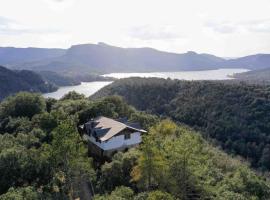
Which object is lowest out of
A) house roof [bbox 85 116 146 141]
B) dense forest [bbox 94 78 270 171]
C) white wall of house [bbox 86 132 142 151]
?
dense forest [bbox 94 78 270 171]

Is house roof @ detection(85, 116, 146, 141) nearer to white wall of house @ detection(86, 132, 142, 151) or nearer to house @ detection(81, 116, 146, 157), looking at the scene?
house @ detection(81, 116, 146, 157)

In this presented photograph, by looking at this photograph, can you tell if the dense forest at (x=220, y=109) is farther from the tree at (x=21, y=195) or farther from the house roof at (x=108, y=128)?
the tree at (x=21, y=195)

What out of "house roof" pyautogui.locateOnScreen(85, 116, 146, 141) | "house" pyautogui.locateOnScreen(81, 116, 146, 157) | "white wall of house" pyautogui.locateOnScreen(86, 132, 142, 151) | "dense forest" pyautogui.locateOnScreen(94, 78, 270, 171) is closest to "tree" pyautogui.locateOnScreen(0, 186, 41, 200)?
"white wall of house" pyautogui.locateOnScreen(86, 132, 142, 151)

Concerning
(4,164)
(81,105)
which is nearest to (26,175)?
(4,164)

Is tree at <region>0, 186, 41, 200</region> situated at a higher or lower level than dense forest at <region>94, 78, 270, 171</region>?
higher

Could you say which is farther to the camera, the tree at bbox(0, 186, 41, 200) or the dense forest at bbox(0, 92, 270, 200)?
the dense forest at bbox(0, 92, 270, 200)

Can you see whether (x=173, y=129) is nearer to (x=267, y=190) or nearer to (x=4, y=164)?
(x=267, y=190)

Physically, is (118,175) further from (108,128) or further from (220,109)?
(220,109)

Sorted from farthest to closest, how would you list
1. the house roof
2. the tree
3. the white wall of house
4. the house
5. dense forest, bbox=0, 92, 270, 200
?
the house roof
the house
the white wall of house
dense forest, bbox=0, 92, 270, 200
the tree
